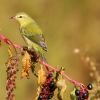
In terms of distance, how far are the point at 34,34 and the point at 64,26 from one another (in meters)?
9.63

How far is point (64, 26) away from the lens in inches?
595

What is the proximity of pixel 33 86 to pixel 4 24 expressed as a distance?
1.91 meters

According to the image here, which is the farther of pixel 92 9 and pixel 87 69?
pixel 92 9

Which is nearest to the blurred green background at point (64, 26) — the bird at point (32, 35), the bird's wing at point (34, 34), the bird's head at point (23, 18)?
the bird's head at point (23, 18)

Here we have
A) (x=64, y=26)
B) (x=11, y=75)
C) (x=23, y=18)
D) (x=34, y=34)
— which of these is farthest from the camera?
(x=64, y=26)

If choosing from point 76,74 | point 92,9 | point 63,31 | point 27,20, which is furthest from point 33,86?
point 27,20

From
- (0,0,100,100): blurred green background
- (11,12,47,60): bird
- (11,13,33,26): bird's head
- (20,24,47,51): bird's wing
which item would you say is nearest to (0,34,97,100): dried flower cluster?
(11,12,47,60): bird

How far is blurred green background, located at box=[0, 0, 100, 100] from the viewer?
46.0ft

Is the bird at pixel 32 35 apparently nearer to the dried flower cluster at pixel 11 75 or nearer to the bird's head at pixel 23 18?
the bird's head at pixel 23 18

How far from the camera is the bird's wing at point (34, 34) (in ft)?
17.3

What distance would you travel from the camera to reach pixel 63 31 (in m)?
15.0

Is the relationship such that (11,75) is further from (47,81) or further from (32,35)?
(32,35)

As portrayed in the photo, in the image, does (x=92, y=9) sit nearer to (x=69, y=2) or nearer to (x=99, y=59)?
(x=69, y=2)

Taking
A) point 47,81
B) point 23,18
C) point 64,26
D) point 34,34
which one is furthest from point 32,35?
point 64,26
